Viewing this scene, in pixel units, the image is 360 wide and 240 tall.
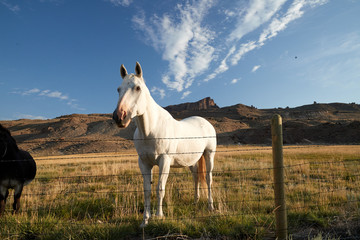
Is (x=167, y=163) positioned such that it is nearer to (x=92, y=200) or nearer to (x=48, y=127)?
(x=92, y=200)

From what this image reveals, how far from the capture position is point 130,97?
2.96 metres

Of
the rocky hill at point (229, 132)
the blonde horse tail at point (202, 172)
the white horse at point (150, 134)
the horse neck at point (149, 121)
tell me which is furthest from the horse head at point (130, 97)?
the rocky hill at point (229, 132)

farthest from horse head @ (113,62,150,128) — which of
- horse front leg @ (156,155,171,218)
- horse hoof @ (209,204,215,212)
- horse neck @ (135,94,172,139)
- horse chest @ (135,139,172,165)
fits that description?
horse hoof @ (209,204,215,212)

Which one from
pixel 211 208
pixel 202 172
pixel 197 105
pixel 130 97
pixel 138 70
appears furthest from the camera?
pixel 197 105

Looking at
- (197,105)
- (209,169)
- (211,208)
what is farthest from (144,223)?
(197,105)

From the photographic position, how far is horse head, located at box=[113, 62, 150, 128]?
2.74m

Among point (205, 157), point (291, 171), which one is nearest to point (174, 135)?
point (205, 157)

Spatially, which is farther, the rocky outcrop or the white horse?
the rocky outcrop

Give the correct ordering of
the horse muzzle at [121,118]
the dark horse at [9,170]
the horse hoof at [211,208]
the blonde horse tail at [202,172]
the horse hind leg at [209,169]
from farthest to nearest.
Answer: the blonde horse tail at [202,172], the horse hind leg at [209,169], the horse hoof at [211,208], the dark horse at [9,170], the horse muzzle at [121,118]

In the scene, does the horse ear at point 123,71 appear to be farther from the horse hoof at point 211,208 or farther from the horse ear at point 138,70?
the horse hoof at point 211,208

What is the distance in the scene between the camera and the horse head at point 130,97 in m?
2.74

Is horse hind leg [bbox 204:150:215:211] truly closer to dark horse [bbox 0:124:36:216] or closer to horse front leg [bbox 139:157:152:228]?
horse front leg [bbox 139:157:152:228]

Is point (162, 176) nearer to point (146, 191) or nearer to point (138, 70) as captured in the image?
point (146, 191)

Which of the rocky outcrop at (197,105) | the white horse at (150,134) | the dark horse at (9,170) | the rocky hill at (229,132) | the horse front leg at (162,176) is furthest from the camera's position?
the rocky outcrop at (197,105)
